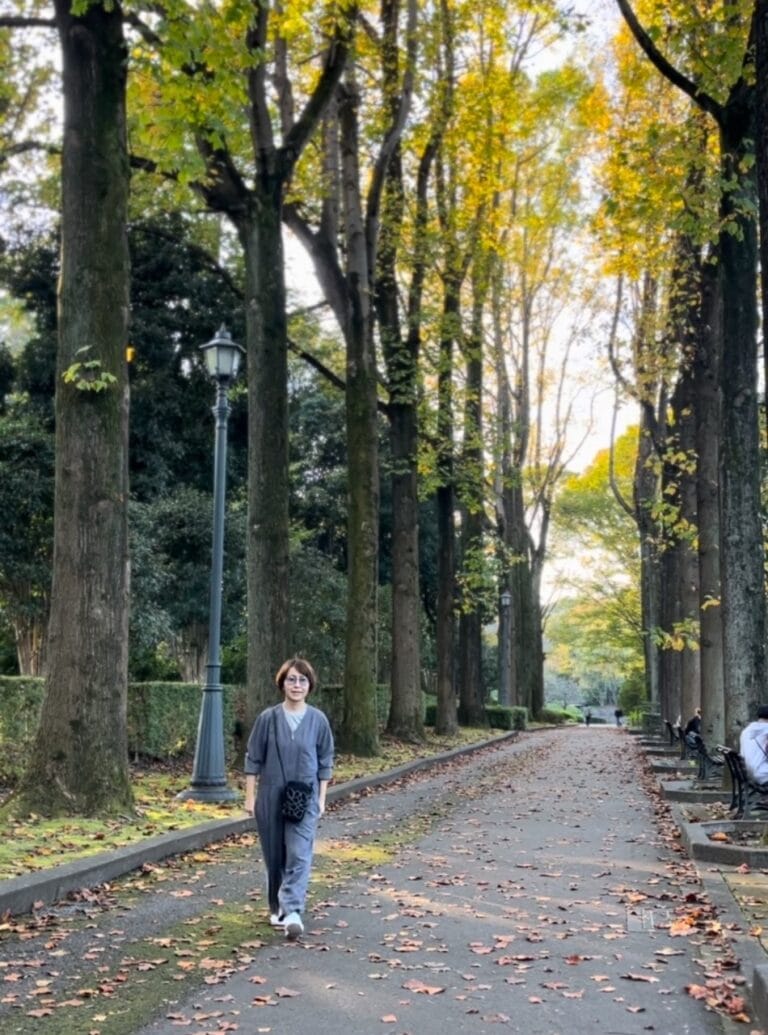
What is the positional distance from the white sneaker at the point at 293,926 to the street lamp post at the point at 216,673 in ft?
20.4

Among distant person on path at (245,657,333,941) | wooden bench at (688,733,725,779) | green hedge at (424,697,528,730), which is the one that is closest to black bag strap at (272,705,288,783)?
distant person on path at (245,657,333,941)

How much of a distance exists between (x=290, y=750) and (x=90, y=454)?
4.79 m

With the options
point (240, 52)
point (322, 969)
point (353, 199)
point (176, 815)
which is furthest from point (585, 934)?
point (353, 199)

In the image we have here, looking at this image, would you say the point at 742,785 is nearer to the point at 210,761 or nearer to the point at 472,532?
the point at 210,761

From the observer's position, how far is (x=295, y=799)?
6.86 meters

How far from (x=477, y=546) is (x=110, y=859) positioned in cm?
2575

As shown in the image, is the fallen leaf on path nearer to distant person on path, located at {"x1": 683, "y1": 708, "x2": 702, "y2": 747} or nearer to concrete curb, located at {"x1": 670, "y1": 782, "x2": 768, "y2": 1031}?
concrete curb, located at {"x1": 670, "y1": 782, "x2": 768, "y2": 1031}

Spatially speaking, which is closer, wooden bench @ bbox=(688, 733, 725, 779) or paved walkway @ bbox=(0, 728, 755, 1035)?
paved walkway @ bbox=(0, 728, 755, 1035)

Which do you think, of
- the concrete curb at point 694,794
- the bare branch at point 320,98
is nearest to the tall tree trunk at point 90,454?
the bare branch at point 320,98

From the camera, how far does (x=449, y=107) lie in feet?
76.2

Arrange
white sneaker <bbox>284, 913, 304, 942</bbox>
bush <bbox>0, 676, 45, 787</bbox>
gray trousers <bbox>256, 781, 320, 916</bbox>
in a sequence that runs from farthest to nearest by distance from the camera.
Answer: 1. bush <bbox>0, 676, 45, 787</bbox>
2. gray trousers <bbox>256, 781, 320, 916</bbox>
3. white sneaker <bbox>284, 913, 304, 942</bbox>

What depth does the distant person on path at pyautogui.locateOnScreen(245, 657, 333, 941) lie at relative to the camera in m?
6.81

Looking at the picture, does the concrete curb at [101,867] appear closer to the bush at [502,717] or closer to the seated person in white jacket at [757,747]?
the seated person in white jacket at [757,747]

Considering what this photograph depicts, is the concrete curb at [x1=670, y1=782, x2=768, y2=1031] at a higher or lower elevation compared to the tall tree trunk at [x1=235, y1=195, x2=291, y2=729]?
lower
